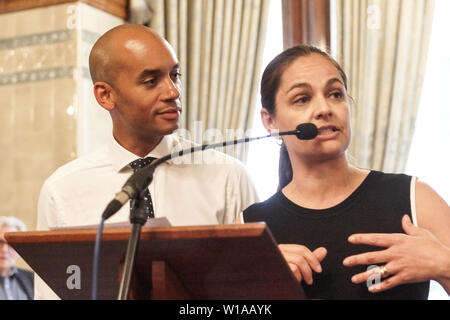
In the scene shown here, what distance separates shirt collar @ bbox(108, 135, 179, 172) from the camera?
263 centimetres

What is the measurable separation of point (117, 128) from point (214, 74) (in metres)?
1.69

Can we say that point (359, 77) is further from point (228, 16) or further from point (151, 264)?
point (151, 264)

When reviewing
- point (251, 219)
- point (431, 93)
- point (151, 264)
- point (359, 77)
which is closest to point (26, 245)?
point (151, 264)

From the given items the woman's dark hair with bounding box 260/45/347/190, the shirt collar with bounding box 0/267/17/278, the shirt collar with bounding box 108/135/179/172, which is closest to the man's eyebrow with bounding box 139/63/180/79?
the shirt collar with bounding box 108/135/179/172

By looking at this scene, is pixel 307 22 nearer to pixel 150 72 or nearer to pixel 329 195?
pixel 150 72

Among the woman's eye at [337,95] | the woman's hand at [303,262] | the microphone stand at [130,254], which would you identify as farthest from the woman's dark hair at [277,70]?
the microphone stand at [130,254]

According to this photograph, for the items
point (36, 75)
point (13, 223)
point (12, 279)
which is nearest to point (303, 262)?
point (13, 223)

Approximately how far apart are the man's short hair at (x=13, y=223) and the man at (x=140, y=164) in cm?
157

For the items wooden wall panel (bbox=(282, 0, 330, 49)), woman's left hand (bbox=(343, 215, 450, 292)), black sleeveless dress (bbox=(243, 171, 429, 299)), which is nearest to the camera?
woman's left hand (bbox=(343, 215, 450, 292))

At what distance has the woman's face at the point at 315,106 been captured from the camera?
2.02 m

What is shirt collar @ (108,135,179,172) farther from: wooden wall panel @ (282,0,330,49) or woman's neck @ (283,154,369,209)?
wooden wall panel @ (282,0,330,49)

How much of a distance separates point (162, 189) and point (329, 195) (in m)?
0.74

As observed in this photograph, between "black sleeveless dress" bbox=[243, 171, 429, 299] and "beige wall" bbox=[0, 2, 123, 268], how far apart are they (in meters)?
2.28

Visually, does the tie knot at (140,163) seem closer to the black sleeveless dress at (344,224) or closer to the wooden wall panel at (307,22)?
the black sleeveless dress at (344,224)
